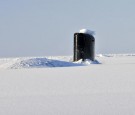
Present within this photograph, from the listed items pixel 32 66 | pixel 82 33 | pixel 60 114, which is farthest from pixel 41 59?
pixel 60 114

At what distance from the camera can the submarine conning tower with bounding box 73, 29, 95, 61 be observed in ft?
59.6

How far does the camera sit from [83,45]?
18.3 metres

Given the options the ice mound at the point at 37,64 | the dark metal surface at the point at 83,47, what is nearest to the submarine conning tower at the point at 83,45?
the dark metal surface at the point at 83,47

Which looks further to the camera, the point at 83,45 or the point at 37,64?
the point at 83,45

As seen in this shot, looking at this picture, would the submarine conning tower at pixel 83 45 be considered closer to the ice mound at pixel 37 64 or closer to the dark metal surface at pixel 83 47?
the dark metal surface at pixel 83 47

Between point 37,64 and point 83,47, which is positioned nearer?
point 37,64

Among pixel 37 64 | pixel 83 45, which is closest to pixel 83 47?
pixel 83 45

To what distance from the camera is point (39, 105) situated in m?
3.76

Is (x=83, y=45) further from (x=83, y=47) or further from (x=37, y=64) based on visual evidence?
(x=37, y=64)

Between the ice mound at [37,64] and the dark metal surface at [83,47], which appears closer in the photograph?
the ice mound at [37,64]

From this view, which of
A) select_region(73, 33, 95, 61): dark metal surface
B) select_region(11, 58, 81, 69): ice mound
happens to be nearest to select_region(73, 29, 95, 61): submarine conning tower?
select_region(73, 33, 95, 61): dark metal surface

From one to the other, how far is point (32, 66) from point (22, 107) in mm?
8120

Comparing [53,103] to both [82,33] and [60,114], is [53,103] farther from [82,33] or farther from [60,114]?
[82,33]

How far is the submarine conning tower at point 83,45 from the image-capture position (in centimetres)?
1816
